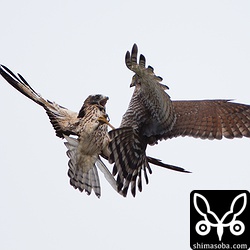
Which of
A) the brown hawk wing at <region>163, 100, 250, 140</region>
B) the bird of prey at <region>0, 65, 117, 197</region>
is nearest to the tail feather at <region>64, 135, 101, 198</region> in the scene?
the bird of prey at <region>0, 65, 117, 197</region>

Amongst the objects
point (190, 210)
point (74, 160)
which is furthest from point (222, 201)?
point (74, 160)

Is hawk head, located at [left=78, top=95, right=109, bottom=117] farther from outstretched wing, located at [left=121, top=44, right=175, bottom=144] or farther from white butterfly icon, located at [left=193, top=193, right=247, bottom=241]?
white butterfly icon, located at [left=193, top=193, right=247, bottom=241]

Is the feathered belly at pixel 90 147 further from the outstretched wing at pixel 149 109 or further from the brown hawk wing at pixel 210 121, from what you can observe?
the brown hawk wing at pixel 210 121

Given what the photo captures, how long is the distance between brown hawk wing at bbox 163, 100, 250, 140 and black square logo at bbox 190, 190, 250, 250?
0.97m

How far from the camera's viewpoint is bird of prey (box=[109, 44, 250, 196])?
2439 centimetres

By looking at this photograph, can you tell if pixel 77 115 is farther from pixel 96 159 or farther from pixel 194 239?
pixel 194 239

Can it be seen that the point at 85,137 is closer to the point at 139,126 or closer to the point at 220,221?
the point at 139,126

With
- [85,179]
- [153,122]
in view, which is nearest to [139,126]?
[153,122]

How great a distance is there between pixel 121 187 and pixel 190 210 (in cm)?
86

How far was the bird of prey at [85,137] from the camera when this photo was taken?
24.8m

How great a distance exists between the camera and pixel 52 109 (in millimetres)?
25359

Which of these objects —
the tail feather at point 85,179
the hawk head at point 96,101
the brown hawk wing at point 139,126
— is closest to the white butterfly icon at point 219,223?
A: the brown hawk wing at point 139,126

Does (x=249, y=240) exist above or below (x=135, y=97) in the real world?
below

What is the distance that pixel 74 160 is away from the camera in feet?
82.0
